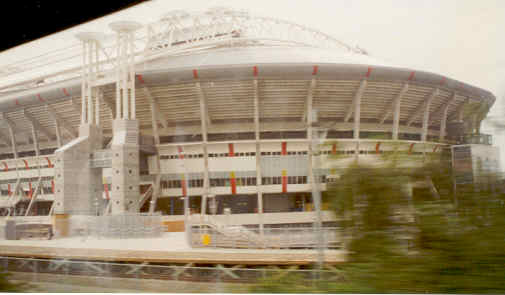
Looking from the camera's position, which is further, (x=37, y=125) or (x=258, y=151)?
(x=37, y=125)

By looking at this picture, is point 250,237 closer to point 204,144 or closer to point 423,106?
point 204,144

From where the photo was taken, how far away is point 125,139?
7137 millimetres

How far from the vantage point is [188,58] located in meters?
8.02

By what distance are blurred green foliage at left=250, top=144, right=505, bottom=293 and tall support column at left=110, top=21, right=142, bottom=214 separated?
464cm

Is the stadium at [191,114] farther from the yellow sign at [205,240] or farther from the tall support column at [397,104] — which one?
the yellow sign at [205,240]

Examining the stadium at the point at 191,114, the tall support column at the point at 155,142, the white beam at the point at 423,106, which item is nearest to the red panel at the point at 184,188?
the stadium at the point at 191,114

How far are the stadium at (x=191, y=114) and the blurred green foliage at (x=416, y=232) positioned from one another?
1.41 m

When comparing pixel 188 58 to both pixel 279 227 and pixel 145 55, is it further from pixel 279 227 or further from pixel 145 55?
pixel 279 227

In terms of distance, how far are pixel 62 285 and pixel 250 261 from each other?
1.92 metres

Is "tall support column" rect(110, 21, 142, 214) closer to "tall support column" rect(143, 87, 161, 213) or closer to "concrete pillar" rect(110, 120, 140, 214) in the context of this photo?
"concrete pillar" rect(110, 120, 140, 214)

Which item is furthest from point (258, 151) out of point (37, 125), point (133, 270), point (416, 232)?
point (37, 125)

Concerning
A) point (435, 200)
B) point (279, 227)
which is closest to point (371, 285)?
point (435, 200)

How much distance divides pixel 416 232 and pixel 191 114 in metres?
5.94

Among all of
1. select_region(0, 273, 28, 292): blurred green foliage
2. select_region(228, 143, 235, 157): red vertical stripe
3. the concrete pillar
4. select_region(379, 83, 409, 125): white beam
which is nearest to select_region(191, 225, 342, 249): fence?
the concrete pillar
